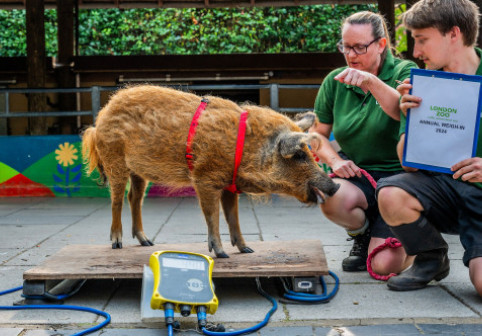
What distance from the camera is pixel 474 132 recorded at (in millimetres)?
3230

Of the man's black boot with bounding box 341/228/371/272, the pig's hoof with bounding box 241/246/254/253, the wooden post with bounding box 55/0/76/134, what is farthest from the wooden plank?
the wooden post with bounding box 55/0/76/134

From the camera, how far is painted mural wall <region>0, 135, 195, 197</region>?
29.1ft

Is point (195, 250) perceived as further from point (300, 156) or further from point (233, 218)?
point (300, 156)

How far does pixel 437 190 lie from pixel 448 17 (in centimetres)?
100

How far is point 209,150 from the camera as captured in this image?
3656 millimetres

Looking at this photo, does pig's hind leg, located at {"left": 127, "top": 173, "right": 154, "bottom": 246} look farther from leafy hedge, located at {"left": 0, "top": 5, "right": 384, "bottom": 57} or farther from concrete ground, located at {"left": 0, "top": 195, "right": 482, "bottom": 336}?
leafy hedge, located at {"left": 0, "top": 5, "right": 384, "bottom": 57}

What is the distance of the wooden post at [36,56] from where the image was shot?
10172 mm

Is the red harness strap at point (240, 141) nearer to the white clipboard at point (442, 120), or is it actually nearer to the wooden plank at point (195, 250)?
the wooden plank at point (195, 250)

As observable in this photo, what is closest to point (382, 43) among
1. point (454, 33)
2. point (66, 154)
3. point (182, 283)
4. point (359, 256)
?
point (454, 33)

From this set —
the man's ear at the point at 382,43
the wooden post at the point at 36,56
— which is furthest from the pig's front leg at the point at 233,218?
the wooden post at the point at 36,56

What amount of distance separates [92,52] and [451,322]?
20552 millimetres

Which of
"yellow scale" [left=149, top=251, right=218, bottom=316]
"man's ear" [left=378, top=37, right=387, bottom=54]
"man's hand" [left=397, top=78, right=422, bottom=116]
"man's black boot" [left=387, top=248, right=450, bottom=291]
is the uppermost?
"man's ear" [left=378, top=37, right=387, bottom=54]

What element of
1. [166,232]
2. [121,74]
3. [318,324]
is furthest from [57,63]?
[318,324]

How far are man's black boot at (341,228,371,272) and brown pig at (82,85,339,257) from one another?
0.74m
